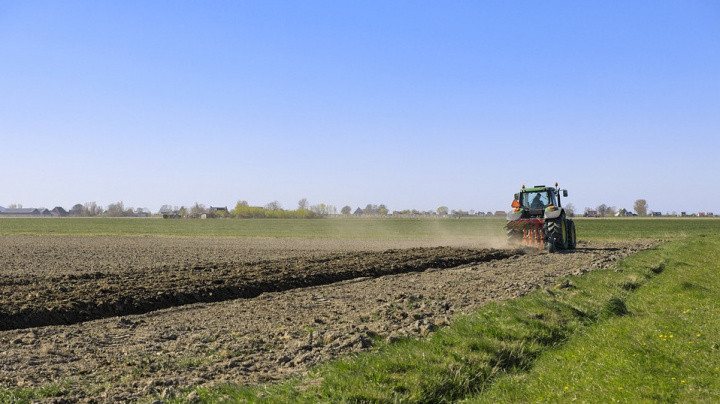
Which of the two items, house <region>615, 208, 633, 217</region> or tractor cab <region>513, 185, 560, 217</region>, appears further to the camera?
house <region>615, 208, 633, 217</region>

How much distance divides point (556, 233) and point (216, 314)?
58.9 ft

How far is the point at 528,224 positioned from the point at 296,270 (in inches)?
471

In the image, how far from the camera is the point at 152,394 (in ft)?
20.8

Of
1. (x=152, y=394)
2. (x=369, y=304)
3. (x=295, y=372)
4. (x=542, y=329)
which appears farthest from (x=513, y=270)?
(x=152, y=394)

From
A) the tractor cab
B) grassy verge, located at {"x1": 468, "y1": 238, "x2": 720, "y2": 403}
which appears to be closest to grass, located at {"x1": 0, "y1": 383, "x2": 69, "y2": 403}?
grassy verge, located at {"x1": 468, "y1": 238, "x2": 720, "y2": 403}

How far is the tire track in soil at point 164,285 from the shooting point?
38.2 feet

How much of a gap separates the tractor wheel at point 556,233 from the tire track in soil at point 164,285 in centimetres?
364

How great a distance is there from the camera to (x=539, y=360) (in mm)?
8000

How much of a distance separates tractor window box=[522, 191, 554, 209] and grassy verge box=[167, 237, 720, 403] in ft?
50.8

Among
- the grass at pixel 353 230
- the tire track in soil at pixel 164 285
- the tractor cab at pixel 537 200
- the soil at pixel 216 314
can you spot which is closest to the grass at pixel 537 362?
the soil at pixel 216 314

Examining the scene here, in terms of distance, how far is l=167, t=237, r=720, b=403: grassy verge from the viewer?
6387 mm

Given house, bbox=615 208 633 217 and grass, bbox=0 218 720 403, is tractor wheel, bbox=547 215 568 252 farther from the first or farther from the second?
house, bbox=615 208 633 217

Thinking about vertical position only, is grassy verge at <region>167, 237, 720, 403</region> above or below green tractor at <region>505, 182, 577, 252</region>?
below

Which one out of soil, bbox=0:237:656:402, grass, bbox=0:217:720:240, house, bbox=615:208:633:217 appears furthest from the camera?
house, bbox=615:208:633:217
